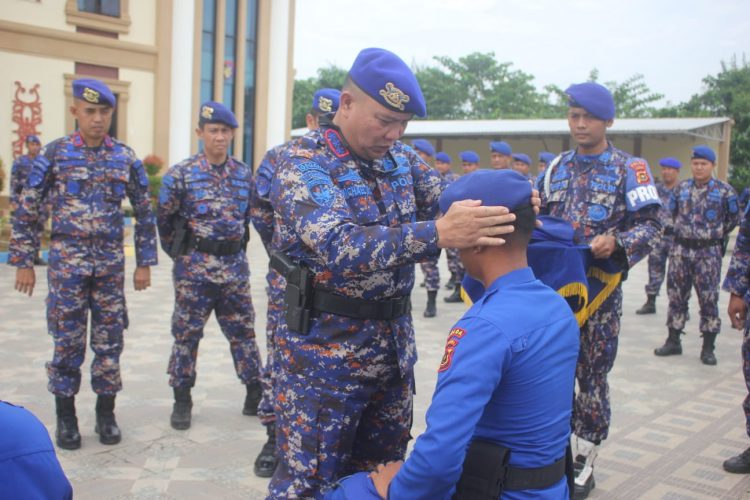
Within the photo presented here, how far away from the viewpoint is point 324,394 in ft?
8.59

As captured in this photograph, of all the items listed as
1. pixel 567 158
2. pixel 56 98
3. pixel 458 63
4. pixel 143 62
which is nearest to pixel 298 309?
pixel 567 158

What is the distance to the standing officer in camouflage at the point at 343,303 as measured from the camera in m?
2.58

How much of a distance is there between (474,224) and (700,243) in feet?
22.2

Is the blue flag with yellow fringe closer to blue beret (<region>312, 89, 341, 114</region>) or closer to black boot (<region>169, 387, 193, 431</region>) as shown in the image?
blue beret (<region>312, 89, 341, 114</region>)

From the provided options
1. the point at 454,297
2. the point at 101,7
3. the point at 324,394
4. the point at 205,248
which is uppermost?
the point at 101,7

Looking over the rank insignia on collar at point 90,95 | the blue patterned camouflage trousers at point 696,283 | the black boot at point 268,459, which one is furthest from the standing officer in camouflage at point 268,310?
the blue patterned camouflage trousers at point 696,283

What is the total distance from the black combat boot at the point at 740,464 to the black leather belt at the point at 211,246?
3.43 m

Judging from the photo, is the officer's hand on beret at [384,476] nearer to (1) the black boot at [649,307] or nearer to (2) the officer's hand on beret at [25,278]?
(2) the officer's hand on beret at [25,278]

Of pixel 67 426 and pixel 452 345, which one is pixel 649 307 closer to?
pixel 67 426

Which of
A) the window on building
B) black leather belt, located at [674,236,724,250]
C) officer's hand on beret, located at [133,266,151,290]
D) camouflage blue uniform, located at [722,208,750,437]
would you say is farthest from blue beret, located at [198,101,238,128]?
the window on building

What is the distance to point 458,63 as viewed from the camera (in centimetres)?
5081

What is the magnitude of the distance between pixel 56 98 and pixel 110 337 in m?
16.2

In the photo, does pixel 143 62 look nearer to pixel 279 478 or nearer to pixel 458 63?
pixel 279 478

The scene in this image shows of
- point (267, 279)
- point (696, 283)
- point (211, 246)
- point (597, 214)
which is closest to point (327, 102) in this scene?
point (211, 246)
